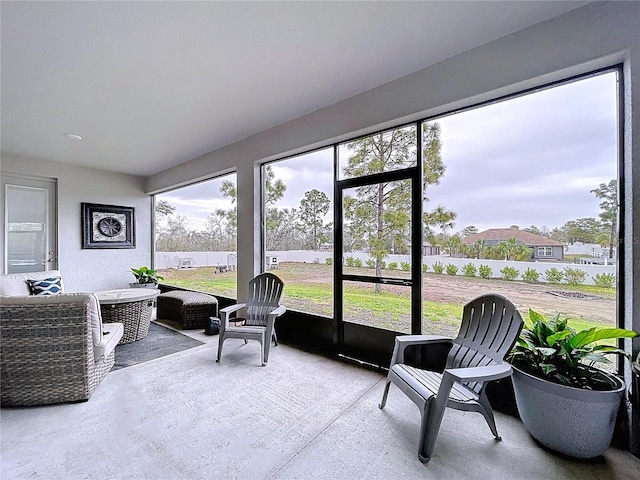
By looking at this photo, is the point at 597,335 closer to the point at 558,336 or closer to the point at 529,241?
the point at 558,336

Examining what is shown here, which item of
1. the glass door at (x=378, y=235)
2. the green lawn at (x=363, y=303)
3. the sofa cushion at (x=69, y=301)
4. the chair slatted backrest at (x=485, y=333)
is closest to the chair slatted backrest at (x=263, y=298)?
the green lawn at (x=363, y=303)

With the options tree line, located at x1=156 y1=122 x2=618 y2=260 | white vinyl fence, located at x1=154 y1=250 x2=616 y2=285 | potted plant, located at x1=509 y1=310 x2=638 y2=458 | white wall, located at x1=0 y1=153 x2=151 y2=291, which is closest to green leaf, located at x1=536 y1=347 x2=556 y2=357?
potted plant, located at x1=509 y1=310 x2=638 y2=458

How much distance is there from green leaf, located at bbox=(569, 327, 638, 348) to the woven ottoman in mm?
4123

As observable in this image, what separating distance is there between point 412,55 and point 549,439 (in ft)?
9.58

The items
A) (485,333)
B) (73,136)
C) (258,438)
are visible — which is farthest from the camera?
(73,136)

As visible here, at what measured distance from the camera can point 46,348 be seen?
2.21 metres

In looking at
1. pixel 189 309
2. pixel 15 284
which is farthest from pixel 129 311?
pixel 15 284

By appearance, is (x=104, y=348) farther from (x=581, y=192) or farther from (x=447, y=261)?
(x=581, y=192)

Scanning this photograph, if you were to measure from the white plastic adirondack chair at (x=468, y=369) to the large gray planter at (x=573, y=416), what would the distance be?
0.24m

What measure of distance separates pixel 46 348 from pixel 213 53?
266 cm

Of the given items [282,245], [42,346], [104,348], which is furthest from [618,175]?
[42,346]

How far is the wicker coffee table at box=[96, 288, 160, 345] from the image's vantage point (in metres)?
3.59

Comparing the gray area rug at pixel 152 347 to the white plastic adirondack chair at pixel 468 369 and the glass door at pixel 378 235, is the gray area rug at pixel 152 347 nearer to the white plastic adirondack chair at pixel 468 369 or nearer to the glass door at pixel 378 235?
the glass door at pixel 378 235

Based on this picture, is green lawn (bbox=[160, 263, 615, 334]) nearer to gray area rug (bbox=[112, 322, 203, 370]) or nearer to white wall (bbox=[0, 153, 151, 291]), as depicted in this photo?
gray area rug (bbox=[112, 322, 203, 370])
